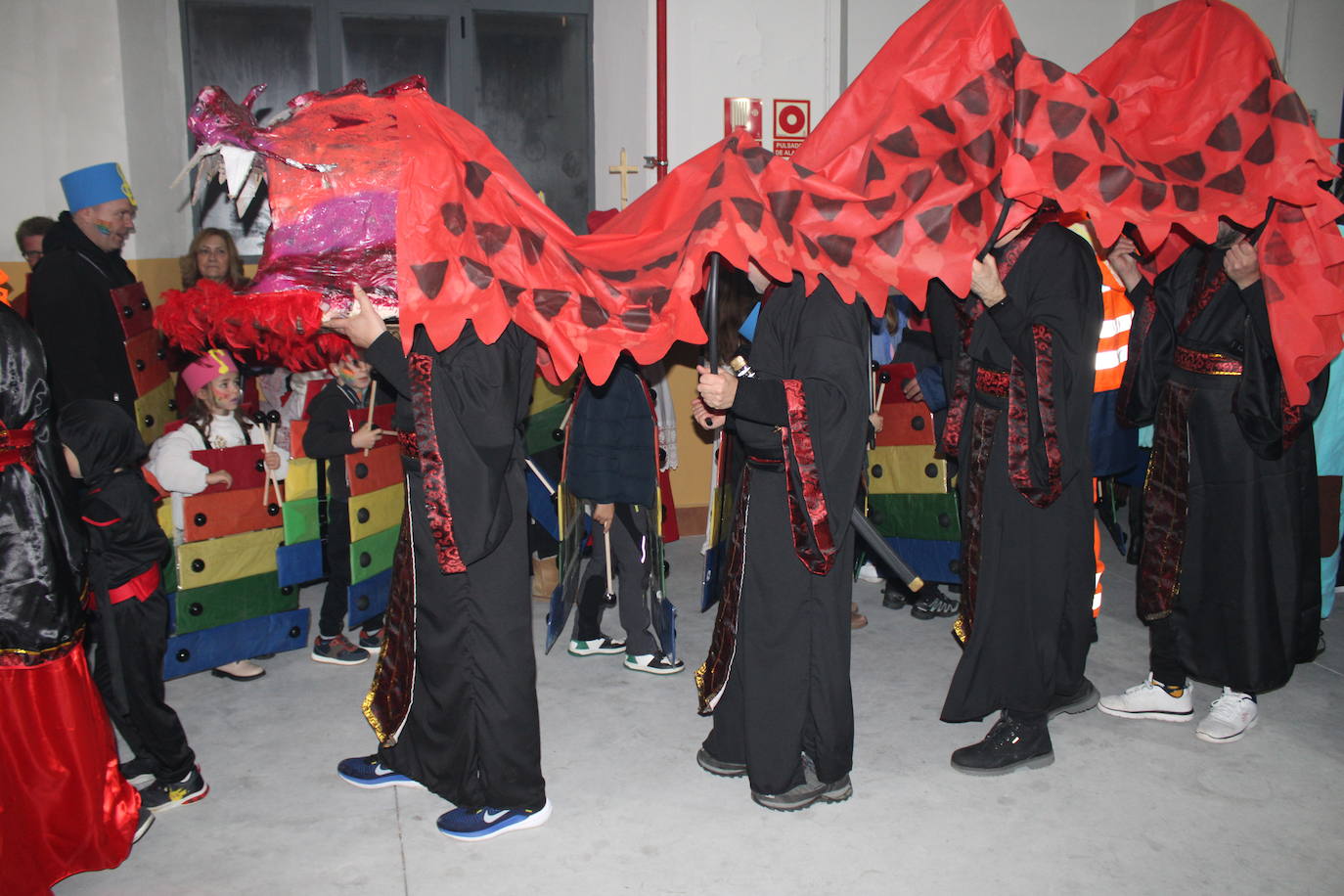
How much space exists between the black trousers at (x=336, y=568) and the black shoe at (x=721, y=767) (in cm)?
158

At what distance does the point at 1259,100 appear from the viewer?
2.90m

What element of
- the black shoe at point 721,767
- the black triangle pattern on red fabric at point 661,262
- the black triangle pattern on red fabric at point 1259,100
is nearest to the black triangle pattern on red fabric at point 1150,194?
the black triangle pattern on red fabric at point 1259,100

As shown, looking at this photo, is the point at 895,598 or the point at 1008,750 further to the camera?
the point at 895,598

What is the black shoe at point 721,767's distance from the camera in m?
3.25

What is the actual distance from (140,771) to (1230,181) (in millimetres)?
3553

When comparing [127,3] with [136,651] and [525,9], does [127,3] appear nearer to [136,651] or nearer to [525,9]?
[525,9]

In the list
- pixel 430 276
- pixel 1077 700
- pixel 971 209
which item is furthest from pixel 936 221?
pixel 1077 700

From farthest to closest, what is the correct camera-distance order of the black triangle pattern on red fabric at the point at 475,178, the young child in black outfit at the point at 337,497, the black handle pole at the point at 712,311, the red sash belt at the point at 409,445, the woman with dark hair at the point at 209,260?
the woman with dark hair at the point at 209,260
the young child in black outfit at the point at 337,497
the red sash belt at the point at 409,445
the black handle pole at the point at 712,311
the black triangle pattern on red fabric at the point at 475,178

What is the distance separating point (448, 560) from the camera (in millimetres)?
2721

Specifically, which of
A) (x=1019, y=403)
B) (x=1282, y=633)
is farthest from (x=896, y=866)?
(x=1282, y=633)

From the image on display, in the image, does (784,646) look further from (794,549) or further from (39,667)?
(39,667)

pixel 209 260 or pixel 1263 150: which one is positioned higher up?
pixel 1263 150

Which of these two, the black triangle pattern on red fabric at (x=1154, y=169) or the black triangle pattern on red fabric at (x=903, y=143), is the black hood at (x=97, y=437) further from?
the black triangle pattern on red fabric at (x=1154, y=169)

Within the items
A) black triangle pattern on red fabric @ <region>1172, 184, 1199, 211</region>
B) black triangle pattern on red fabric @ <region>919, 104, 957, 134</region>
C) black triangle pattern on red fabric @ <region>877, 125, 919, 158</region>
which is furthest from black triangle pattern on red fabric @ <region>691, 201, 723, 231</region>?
black triangle pattern on red fabric @ <region>1172, 184, 1199, 211</region>
